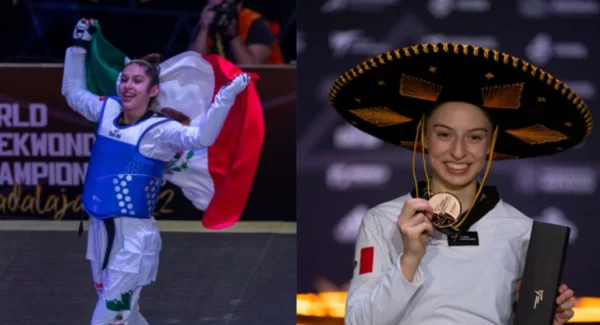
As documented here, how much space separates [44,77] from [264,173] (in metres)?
1.86

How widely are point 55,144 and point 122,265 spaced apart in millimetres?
3488

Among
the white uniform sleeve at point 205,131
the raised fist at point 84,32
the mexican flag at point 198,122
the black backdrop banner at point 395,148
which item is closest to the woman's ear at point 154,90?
the mexican flag at point 198,122

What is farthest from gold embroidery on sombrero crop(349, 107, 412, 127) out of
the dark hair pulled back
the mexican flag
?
the mexican flag

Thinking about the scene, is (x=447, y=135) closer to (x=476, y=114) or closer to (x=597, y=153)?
(x=476, y=114)

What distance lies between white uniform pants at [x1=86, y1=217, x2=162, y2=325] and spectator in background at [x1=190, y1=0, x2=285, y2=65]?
3093mm

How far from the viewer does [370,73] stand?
232 cm

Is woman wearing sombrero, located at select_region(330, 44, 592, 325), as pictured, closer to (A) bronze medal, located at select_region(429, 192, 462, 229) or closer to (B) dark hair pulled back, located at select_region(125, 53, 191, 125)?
(A) bronze medal, located at select_region(429, 192, 462, 229)

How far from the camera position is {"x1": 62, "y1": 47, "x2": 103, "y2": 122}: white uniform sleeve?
5336 mm

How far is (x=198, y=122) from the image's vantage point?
5641 millimetres

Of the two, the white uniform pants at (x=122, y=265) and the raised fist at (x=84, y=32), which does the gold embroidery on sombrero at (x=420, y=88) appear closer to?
the white uniform pants at (x=122, y=265)

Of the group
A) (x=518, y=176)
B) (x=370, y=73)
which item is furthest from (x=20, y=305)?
(x=370, y=73)

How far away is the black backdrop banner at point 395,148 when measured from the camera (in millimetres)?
4145

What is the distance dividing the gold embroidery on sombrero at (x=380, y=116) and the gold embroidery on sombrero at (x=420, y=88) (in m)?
0.13

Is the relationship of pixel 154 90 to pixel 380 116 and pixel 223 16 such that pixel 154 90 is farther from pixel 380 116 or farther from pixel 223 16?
pixel 380 116
